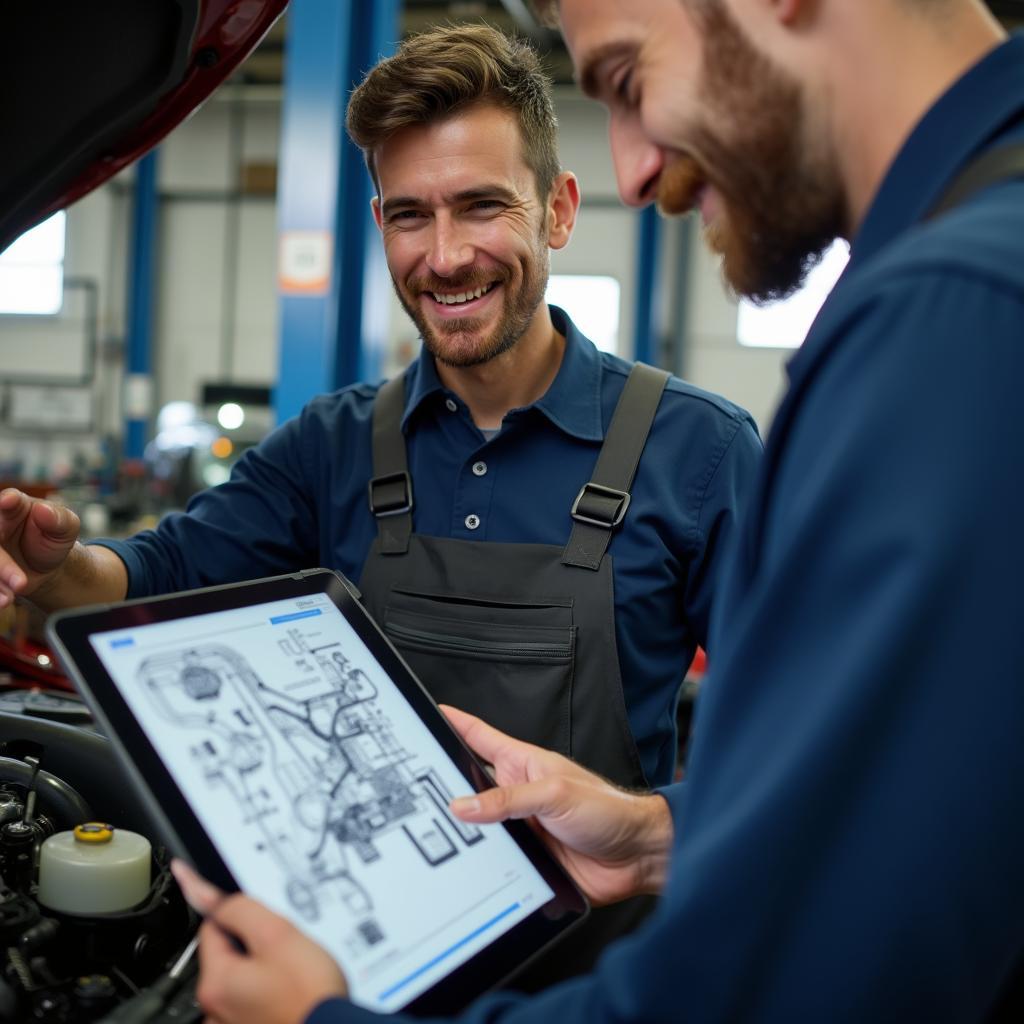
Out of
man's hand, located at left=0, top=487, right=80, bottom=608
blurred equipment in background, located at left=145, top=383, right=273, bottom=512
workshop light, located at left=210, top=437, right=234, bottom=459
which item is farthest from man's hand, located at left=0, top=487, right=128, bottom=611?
workshop light, located at left=210, top=437, right=234, bottom=459

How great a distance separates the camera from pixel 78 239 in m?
11.0

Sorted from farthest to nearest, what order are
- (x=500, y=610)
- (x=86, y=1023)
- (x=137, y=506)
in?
1. (x=137, y=506)
2. (x=500, y=610)
3. (x=86, y=1023)

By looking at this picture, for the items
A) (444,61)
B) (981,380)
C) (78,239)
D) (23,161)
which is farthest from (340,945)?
(78,239)

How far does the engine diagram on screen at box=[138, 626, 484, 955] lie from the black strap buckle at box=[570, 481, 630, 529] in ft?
1.62

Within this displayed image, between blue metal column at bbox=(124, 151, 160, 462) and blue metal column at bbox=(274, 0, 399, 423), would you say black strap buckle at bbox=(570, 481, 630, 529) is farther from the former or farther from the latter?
blue metal column at bbox=(124, 151, 160, 462)

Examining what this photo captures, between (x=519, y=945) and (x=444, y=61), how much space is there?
3.82ft

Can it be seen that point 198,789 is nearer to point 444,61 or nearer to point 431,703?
point 431,703

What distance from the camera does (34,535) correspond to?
4.07ft

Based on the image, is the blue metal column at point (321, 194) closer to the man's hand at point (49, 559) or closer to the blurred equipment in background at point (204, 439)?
the blurred equipment in background at point (204, 439)

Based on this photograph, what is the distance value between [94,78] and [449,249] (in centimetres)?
49

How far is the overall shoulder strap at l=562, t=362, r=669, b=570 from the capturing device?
134 cm

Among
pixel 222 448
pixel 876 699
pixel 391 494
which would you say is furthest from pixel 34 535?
pixel 222 448

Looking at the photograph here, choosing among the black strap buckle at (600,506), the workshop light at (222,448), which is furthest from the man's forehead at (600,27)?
the workshop light at (222,448)

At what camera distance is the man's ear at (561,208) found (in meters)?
1.63
